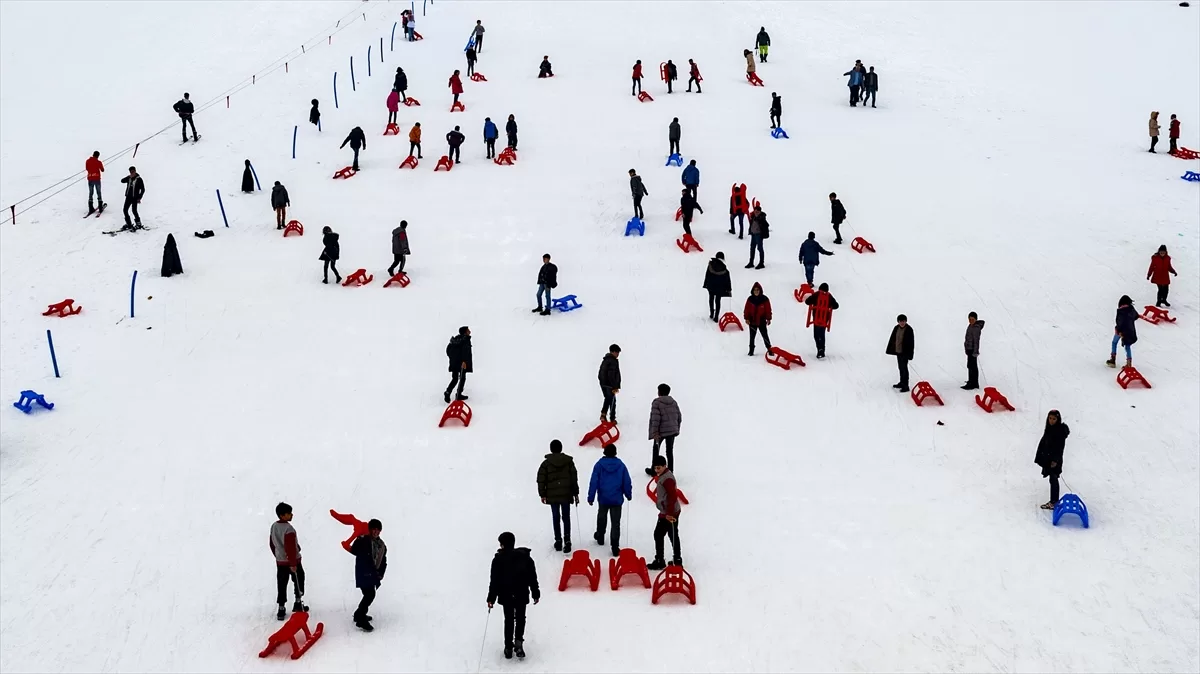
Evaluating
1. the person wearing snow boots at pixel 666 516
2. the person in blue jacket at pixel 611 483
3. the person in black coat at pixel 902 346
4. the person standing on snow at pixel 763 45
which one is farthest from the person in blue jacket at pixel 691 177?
the person standing on snow at pixel 763 45

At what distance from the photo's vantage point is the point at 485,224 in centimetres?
2639

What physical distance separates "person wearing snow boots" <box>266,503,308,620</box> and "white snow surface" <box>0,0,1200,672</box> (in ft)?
1.62

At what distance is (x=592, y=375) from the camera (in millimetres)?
18609

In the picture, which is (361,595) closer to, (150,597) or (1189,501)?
(150,597)

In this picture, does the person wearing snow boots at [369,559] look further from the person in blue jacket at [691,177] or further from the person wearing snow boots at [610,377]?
the person in blue jacket at [691,177]

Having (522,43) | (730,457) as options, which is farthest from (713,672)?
(522,43)

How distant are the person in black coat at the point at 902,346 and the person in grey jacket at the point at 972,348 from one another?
3.19 feet

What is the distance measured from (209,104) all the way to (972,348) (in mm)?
28806

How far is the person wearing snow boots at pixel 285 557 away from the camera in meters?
11.2

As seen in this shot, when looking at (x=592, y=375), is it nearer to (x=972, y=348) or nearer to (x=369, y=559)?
(x=972, y=348)

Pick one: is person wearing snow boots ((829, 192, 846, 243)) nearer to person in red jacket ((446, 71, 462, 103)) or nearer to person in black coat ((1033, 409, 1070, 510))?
person in black coat ((1033, 409, 1070, 510))

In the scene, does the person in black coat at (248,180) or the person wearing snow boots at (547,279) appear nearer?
the person wearing snow boots at (547,279)

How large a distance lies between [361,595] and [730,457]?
6.09 m

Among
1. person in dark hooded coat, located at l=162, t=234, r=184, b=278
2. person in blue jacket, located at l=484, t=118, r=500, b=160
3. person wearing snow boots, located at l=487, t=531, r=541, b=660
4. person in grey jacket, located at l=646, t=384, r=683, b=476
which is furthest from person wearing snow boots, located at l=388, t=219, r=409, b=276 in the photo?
person wearing snow boots, located at l=487, t=531, r=541, b=660
